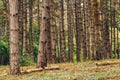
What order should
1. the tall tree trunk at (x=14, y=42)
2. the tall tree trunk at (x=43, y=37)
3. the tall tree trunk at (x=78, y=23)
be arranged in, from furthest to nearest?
the tall tree trunk at (x=78, y=23) < the tall tree trunk at (x=43, y=37) < the tall tree trunk at (x=14, y=42)

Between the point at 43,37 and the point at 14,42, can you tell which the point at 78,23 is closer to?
the point at 43,37

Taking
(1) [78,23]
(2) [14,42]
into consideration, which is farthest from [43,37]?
(1) [78,23]

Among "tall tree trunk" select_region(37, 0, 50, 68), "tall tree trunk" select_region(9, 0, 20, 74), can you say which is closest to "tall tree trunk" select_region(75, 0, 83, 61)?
"tall tree trunk" select_region(37, 0, 50, 68)

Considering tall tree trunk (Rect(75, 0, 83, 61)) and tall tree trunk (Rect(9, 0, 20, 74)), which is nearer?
tall tree trunk (Rect(9, 0, 20, 74))

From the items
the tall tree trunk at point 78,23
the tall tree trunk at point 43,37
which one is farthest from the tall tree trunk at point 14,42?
the tall tree trunk at point 78,23

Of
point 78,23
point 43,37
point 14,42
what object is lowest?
point 14,42

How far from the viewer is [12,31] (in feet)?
50.6

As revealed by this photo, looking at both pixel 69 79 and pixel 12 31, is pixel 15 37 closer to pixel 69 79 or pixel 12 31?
pixel 12 31

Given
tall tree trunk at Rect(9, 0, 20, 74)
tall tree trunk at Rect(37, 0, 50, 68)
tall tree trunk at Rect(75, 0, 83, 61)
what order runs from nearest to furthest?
tall tree trunk at Rect(9, 0, 20, 74) → tall tree trunk at Rect(37, 0, 50, 68) → tall tree trunk at Rect(75, 0, 83, 61)

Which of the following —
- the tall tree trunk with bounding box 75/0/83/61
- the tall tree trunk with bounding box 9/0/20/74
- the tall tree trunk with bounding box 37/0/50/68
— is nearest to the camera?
the tall tree trunk with bounding box 9/0/20/74

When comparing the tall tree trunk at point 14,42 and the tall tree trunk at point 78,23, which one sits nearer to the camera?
the tall tree trunk at point 14,42

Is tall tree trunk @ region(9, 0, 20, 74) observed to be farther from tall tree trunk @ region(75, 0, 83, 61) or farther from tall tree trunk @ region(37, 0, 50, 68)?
tall tree trunk @ region(75, 0, 83, 61)

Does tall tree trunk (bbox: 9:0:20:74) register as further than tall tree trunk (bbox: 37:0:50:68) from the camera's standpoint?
No

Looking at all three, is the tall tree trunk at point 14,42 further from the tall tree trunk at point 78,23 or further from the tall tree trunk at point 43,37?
the tall tree trunk at point 78,23
